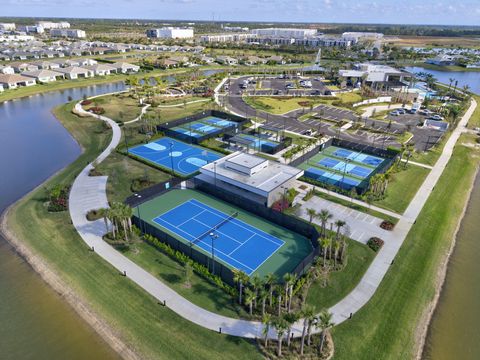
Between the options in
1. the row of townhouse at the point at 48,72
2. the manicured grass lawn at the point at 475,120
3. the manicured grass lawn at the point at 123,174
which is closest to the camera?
the manicured grass lawn at the point at 123,174

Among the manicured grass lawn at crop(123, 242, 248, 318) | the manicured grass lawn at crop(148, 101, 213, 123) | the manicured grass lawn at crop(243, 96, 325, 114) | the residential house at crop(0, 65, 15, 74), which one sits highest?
the residential house at crop(0, 65, 15, 74)

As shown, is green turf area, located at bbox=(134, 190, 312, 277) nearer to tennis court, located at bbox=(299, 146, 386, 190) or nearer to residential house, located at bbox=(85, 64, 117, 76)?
tennis court, located at bbox=(299, 146, 386, 190)

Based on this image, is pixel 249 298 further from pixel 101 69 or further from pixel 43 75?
pixel 101 69

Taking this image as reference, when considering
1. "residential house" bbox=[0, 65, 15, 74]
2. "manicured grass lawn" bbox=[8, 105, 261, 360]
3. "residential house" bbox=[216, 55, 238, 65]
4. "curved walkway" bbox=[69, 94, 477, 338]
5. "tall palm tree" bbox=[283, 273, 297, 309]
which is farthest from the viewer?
"residential house" bbox=[216, 55, 238, 65]

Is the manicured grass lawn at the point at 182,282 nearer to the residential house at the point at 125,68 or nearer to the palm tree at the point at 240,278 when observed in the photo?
the palm tree at the point at 240,278

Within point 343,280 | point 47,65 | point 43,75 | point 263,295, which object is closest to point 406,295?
point 343,280

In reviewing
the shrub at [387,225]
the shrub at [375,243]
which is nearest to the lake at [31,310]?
the shrub at [375,243]

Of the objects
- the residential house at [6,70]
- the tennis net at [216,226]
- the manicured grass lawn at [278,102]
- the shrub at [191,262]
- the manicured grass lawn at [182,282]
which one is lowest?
the manicured grass lawn at [182,282]

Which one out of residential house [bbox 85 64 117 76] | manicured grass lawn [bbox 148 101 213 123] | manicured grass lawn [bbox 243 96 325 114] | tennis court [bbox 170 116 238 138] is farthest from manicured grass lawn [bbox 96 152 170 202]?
residential house [bbox 85 64 117 76]
